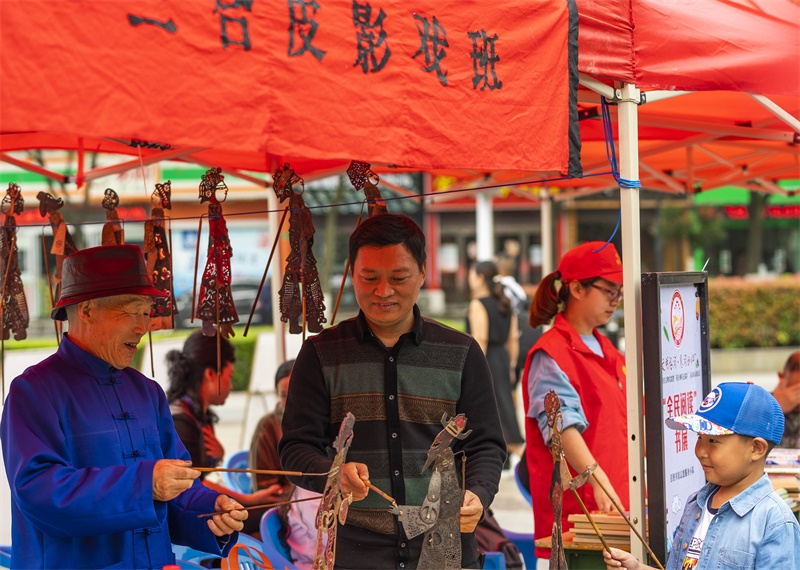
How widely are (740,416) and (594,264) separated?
3.36ft

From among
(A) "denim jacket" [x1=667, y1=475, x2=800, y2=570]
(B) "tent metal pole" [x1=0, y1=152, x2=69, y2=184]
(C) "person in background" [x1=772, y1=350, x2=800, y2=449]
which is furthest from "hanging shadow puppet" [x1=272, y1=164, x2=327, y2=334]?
(C) "person in background" [x1=772, y1=350, x2=800, y2=449]

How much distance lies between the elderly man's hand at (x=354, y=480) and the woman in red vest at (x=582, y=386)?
3.51ft

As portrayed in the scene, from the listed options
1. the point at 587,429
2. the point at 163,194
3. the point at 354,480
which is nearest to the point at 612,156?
the point at 587,429

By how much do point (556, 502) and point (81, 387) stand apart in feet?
3.89

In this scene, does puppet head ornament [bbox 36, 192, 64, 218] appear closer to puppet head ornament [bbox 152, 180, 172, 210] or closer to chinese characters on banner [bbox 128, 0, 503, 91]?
puppet head ornament [bbox 152, 180, 172, 210]

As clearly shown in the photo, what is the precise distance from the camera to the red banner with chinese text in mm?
1616

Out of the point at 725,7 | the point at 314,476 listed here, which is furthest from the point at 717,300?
the point at 314,476

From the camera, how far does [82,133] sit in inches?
63.8

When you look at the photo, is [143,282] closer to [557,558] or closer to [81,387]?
[81,387]

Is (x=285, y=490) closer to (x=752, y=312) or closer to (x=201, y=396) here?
(x=201, y=396)

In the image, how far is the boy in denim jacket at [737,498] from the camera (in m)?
2.17

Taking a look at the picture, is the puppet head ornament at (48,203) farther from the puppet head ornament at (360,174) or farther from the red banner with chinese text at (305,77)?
the red banner with chinese text at (305,77)

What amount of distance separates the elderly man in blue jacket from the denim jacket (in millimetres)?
1131

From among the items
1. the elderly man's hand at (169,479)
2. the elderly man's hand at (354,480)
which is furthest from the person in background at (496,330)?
the elderly man's hand at (169,479)
